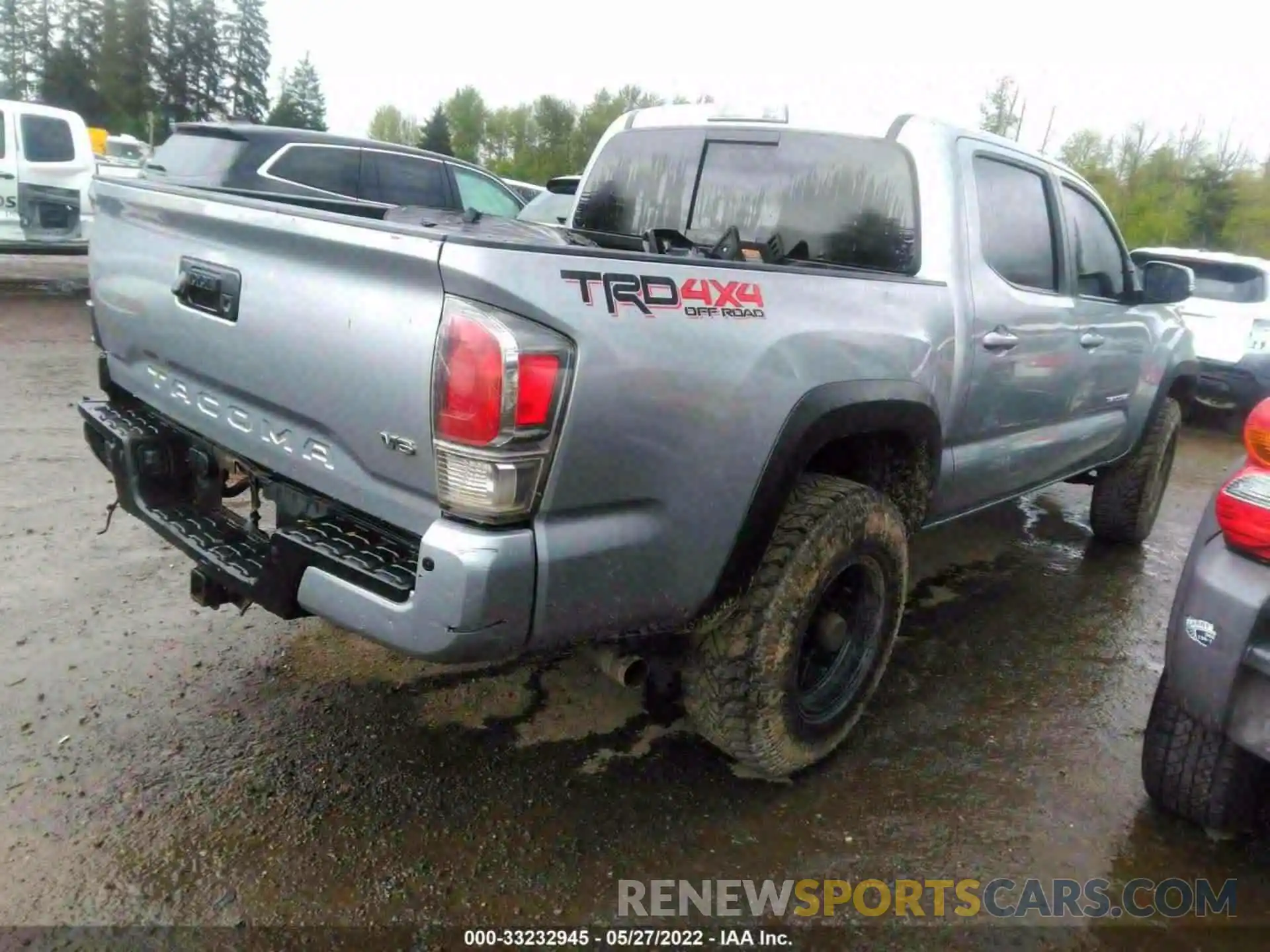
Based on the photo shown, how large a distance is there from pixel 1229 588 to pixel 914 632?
1.78 m

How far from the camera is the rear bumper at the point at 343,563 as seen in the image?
76.0 inches

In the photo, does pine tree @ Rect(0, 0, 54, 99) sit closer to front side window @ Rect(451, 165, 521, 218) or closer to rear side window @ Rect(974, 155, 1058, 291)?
front side window @ Rect(451, 165, 521, 218)

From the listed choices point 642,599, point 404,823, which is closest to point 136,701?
point 404,823

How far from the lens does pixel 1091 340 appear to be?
4078 millimetres

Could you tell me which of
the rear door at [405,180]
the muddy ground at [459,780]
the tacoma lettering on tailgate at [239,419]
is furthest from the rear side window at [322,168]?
the tacoma lettering on tailgate at [239,419]

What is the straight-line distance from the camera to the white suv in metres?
8.76

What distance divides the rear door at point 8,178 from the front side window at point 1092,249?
37.7 feet

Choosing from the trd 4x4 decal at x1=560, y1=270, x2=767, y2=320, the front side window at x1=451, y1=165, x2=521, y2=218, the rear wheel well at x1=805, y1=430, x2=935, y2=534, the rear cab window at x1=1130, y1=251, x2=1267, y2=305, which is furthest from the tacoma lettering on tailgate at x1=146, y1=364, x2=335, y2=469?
the rear cab window at x1=1130, y1=251, x2=1267, y2=305

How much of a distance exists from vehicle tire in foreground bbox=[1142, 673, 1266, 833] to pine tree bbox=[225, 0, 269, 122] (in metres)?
76.3

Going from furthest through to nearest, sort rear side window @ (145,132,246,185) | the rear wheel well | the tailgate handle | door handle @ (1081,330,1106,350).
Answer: rear side window @ (145,132,246,185) < door handle @ (1081,330,1106,350) < the rear wheel well < the tailgate handle

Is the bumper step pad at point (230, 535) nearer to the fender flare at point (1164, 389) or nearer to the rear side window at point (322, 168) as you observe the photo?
the fender flare at point (1164, 389)

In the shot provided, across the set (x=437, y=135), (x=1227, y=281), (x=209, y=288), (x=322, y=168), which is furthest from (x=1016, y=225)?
(x=437, y=135)

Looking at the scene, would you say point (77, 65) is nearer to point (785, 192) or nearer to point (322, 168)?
point (322, 168)

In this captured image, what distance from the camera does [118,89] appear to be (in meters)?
59.8
